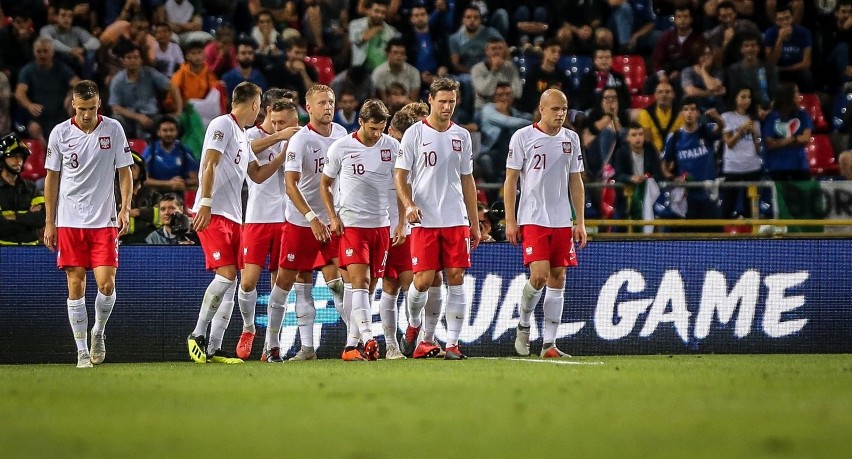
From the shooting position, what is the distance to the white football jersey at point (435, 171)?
Answer: 37.9 feet

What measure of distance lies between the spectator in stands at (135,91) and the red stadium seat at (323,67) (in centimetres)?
206

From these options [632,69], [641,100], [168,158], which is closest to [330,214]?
[168,158]

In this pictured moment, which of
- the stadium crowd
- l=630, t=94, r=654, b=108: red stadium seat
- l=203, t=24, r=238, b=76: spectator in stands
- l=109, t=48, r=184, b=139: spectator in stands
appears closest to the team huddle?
the stadium crowd

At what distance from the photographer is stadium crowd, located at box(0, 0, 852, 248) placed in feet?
56.1

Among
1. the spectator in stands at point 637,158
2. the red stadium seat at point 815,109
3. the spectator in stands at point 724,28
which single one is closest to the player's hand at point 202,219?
the spectator in stands at point 637,158

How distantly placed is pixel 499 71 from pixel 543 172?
6.25m

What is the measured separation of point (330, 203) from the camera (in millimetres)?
11484

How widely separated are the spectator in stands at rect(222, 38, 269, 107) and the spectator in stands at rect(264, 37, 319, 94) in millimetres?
128

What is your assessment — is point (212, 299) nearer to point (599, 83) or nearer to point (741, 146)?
point (599, 83)

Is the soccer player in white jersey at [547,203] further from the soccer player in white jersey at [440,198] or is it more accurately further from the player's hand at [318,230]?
the player's hand at [318,230]

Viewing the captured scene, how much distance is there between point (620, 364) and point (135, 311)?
4.96 m

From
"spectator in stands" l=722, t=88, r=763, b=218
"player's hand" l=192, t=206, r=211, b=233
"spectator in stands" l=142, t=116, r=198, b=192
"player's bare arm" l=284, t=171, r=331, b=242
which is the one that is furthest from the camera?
"spectator in stands" l=722, t=88, r=763, b=218

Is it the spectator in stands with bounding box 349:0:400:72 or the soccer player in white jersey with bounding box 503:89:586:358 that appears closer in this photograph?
the soccer player in white jersey with bounding box 503:89:586:358

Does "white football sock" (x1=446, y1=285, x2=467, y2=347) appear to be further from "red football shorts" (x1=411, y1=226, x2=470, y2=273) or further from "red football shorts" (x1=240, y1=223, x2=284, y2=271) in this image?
"red football shorts" (x1=240, y1=223, x2=284, y2=271)
